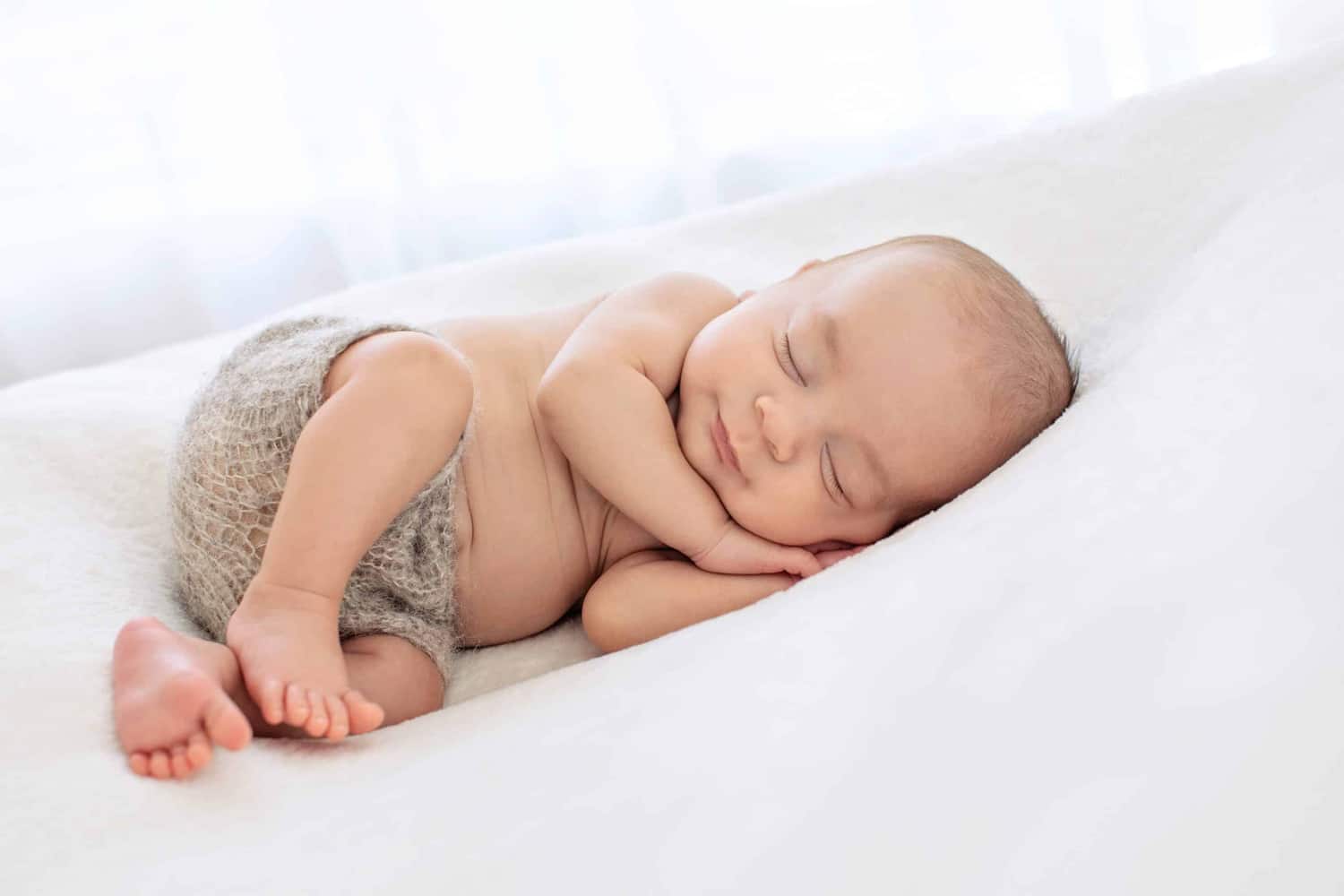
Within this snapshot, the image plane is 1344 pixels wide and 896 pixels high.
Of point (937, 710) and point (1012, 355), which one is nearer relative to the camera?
point (937, 710)

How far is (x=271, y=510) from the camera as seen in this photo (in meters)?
0.99

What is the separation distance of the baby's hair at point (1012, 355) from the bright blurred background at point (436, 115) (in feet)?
2.92

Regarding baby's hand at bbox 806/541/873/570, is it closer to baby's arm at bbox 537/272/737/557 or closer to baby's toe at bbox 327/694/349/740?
baby's arm at bbox 537/272/737/557

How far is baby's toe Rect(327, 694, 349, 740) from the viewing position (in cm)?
79

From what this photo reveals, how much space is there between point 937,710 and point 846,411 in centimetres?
48

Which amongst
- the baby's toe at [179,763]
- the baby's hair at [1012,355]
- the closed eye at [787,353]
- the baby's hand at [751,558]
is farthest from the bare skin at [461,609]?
the baby's hair at [1012,355]

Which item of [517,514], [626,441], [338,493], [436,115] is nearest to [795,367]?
[626,441]

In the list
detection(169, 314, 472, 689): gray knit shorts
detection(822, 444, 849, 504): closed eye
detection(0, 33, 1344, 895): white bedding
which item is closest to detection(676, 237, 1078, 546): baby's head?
detection(822, 444, 849, 504): closed eye

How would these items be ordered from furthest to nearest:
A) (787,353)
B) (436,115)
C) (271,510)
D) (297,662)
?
(436,115) < (787,353) < (271,510) < (297,662)

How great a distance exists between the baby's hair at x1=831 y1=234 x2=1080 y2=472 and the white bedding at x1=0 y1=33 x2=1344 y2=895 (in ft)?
0.18

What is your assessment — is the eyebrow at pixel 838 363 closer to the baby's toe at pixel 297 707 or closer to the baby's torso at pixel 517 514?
the baby's torso at pixel 517 514

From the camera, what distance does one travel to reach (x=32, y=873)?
2.03ft

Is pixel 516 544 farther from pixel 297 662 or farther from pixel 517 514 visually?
pixel 297 662

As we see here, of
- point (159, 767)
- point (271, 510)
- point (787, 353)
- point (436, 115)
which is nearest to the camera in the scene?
point (159, 767)
